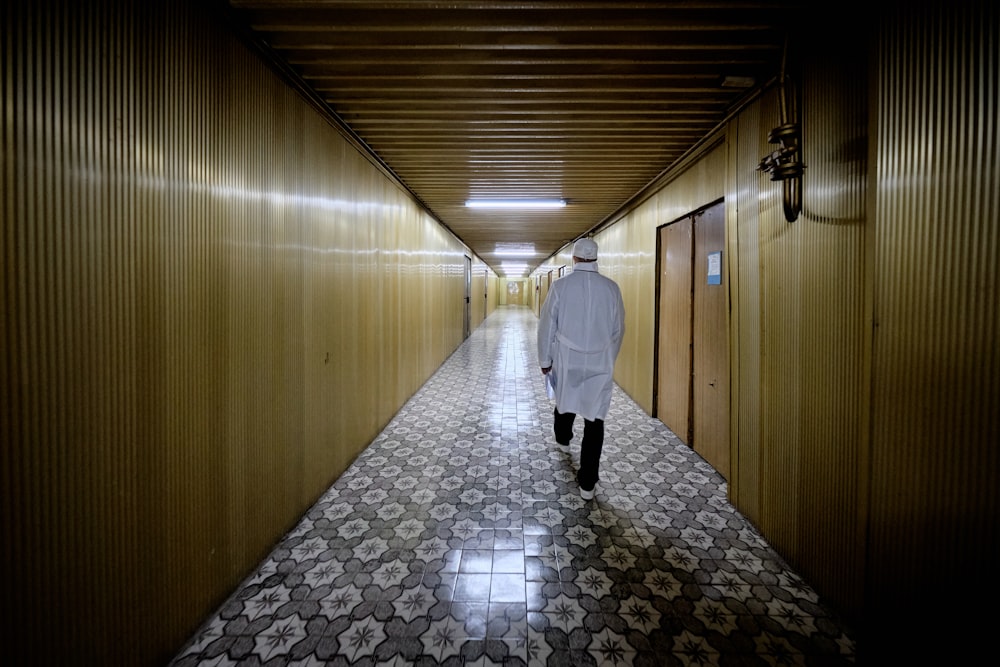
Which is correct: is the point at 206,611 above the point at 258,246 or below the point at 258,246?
below

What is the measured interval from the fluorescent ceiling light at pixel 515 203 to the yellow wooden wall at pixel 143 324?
3546 millimetres

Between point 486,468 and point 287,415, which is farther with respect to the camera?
point 486,468

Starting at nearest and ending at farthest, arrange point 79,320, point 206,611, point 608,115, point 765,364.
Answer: point 79,320, point 206,611, point 765,364, point 608,115

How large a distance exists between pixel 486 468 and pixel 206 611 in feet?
6.68

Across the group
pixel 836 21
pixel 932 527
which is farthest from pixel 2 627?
pixel 836 21

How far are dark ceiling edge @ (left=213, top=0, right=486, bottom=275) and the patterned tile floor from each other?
270 centimetres

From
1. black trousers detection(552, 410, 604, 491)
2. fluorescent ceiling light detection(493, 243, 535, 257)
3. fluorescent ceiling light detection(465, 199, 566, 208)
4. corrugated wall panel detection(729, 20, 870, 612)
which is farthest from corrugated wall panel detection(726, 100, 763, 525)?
fluorescent ceiling light detection(493, 243, 535, 257)

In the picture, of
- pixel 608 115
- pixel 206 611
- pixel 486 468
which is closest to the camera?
pixel 206 611

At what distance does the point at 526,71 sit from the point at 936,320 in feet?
7.47

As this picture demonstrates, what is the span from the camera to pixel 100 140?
1361 millimetres

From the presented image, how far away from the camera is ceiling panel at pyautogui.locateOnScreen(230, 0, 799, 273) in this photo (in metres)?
2.05

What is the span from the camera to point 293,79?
2.55m

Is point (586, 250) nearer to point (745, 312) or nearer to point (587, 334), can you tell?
point (587, 334)

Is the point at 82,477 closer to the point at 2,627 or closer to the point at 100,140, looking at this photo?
the point at 2,627
